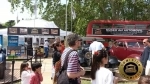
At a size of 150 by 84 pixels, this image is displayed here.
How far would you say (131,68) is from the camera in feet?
28.5

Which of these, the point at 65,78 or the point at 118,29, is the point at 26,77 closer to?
the point at 65,78

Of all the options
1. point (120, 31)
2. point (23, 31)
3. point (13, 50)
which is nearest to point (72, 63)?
point (13, 50)

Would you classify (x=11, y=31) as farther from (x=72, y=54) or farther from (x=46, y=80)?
(x=72, y=54)

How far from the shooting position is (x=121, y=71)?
8844mm

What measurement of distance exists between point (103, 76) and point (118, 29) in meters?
27.3

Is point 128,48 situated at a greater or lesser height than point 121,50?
greater

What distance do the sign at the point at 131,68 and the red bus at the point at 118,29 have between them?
2212cm

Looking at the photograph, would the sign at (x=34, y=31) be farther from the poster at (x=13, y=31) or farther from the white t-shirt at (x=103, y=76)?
the white t-shirt at (x=103, y=76)

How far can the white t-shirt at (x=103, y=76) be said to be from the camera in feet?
17.0

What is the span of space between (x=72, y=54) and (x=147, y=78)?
6.24 ft

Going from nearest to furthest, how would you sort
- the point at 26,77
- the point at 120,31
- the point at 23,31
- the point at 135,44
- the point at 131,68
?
1. the point at 26,77
2. the point at 131,68
3. the point at 135,44
4. the point at 23,31
5. the point at 120,31

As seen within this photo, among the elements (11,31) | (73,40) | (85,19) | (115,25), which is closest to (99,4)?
(85,19)

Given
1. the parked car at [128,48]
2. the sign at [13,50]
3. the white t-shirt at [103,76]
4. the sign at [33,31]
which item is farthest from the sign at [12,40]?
the white t-shirt at [103,76]

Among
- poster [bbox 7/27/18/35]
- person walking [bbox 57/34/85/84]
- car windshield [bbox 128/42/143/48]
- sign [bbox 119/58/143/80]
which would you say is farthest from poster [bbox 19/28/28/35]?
person walking [bbox 57/34/85/84]
